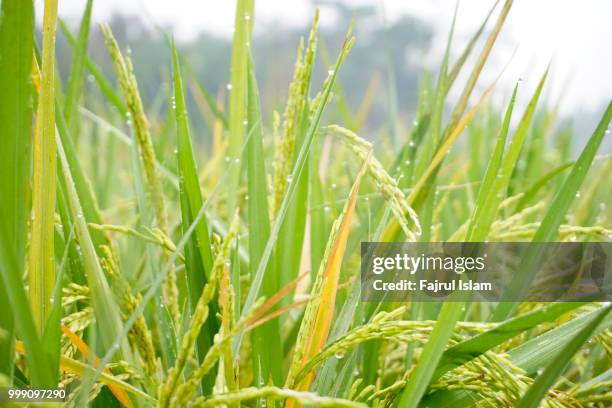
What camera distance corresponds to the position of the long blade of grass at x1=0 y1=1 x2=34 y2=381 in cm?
47

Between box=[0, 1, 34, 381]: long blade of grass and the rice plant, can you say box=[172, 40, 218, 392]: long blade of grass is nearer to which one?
the rice plant

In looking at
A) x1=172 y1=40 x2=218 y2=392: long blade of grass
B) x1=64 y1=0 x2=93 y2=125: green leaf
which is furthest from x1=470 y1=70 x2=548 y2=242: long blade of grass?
x1=64 y1=0 x2=93 y2=125: green leaf

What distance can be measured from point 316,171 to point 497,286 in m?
0.39

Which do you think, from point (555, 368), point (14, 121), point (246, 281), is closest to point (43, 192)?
point (14, 121)

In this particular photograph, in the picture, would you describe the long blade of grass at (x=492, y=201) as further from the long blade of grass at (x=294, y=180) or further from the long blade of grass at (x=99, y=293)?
the long blade of grass at (x=99, y=293)

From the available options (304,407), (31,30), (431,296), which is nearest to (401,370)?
(431,296)

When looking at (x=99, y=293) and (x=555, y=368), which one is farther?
(x=99, y=293)

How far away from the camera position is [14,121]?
480mm

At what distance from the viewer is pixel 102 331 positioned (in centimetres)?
55

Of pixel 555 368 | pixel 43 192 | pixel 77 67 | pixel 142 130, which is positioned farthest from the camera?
pixel 77 67

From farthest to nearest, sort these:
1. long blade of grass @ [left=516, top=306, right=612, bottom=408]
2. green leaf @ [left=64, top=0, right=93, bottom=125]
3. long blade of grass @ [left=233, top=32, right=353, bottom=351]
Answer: green leaf @ [left=64, top=0, right=93, bottom=125]
long blade of grass @ [left=233, top=32, right=353, bottom=351]
long blade of grass @ [left=516, top=306, right=612, bottom=408]

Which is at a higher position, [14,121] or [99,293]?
[14,121]

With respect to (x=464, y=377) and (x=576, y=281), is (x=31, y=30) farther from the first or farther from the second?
(x=576, y=281)

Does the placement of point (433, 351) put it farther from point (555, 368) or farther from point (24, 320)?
point (24, 320)
